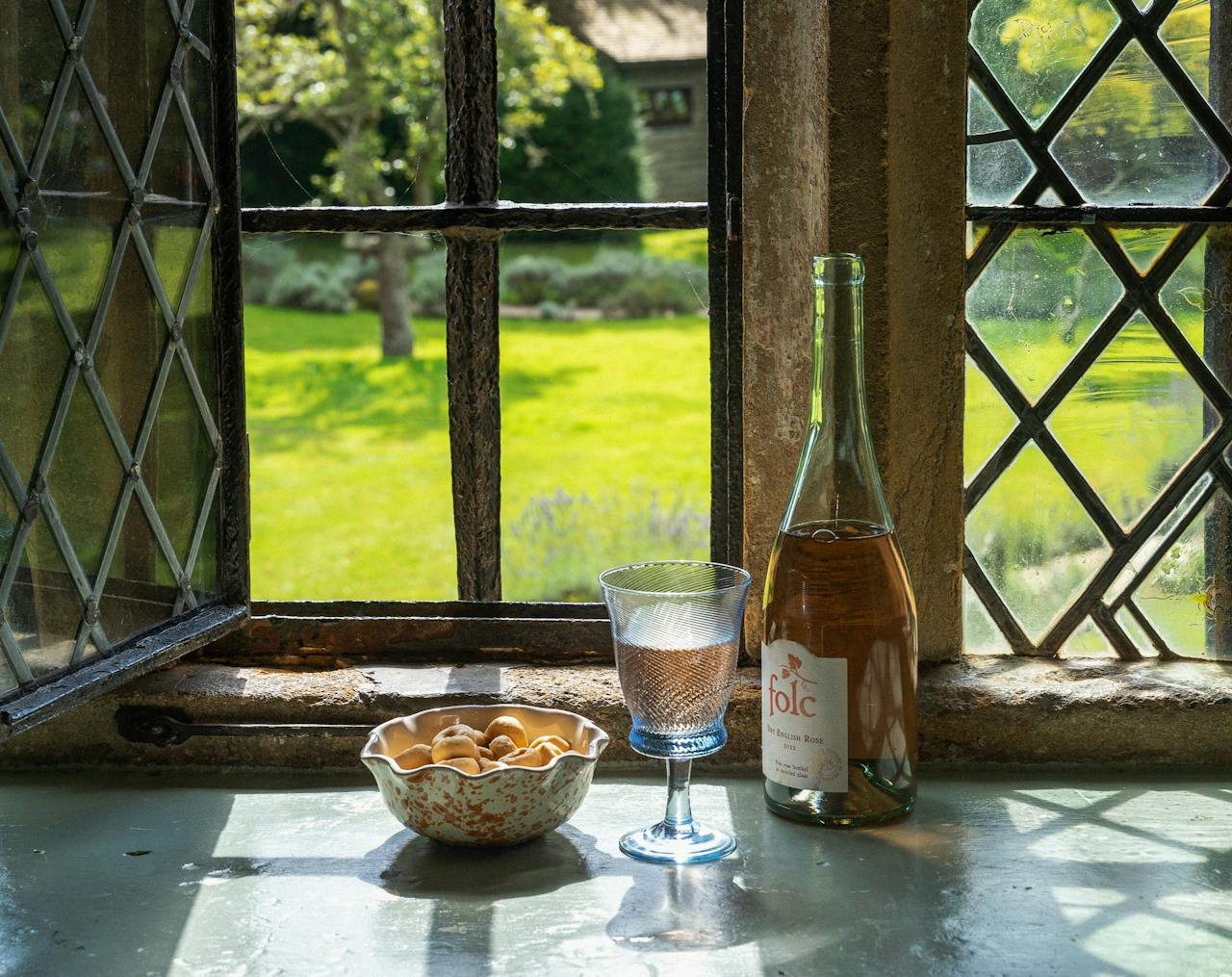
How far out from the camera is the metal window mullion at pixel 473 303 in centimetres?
121

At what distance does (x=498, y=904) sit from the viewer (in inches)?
35.5

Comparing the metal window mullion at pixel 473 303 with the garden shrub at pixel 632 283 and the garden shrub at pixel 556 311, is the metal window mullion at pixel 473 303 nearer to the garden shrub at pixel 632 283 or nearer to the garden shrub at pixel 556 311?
the garden shrub at pixel 632 283

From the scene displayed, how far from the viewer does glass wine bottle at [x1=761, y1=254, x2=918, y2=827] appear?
990mm

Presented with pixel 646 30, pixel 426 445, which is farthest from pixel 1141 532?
pixel 426 445

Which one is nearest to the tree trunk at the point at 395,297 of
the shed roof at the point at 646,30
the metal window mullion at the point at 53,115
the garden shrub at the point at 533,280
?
the garden shrub at the point at 533,280

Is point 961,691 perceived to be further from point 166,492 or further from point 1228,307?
point 166,492

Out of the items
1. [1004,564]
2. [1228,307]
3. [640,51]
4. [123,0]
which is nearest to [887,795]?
[1004,564]

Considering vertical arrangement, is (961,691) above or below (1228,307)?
below

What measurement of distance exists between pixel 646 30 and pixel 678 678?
2.82 m

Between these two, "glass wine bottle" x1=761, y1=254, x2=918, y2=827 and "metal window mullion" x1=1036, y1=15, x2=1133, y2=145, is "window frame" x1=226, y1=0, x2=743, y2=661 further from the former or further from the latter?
"metal window mullion" x1=1036, y1=15, x2=1133, y2=145

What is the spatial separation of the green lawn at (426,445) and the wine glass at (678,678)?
Answer: 4676 millimetres

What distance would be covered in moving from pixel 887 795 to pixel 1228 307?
56 cm

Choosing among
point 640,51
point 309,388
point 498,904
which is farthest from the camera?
point 309,388

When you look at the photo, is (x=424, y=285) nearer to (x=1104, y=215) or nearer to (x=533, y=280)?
(x=533, y=280)
